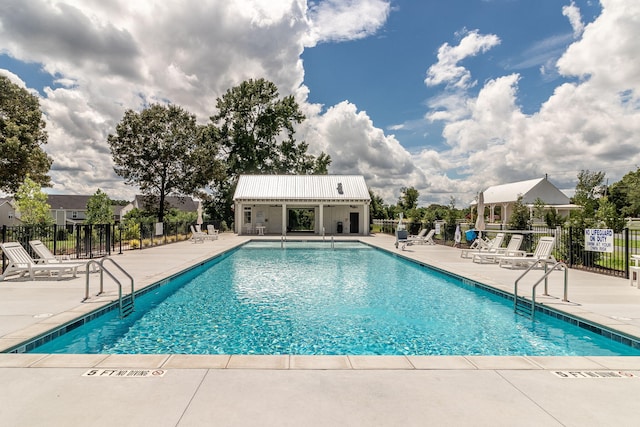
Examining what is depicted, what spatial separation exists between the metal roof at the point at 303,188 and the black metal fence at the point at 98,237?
222 inches

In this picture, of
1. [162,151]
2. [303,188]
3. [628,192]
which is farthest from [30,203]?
[628,192]

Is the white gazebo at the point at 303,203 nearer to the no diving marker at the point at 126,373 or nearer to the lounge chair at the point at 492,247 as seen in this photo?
the lounge chair at the point at 492,247

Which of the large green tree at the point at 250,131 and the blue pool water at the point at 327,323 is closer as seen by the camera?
the blue pool water at the point at 327,323

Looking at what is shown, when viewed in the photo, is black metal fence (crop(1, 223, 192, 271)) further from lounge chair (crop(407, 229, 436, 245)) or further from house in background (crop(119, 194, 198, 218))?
house in background (crop(119, 194, 198, 218))

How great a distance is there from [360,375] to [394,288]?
20.3 feet

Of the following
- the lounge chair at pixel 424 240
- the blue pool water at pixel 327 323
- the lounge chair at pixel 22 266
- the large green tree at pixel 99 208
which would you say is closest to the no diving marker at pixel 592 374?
the blue pool water at pixel 327 323

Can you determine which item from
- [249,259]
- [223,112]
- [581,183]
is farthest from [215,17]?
[581,183]

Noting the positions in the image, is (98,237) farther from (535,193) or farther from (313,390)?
(535,193)

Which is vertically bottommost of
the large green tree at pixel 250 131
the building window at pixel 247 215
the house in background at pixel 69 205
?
the building window at pixel 247 215

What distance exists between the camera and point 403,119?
90.5 ft

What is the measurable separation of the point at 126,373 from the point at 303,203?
915 inches

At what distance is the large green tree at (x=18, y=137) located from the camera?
1981cm

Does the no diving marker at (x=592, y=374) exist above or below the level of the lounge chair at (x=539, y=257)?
below

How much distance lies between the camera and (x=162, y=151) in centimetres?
3003
